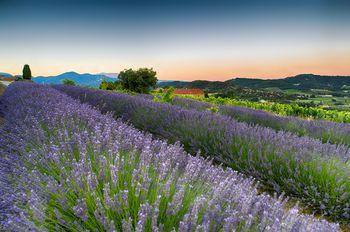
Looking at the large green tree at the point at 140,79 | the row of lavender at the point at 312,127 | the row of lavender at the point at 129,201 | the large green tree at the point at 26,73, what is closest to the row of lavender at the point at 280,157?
the row of lavender at the point at 312,127

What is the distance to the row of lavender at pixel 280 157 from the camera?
3.54m

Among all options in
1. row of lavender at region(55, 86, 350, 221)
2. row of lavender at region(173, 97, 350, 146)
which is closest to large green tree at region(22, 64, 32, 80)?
row of lavender at region(173, 97, 350, 146)

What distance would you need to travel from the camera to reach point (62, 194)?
1687 mm

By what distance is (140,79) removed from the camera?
90.3ft

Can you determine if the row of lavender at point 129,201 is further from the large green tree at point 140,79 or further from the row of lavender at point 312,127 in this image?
the large green tree at point 140,79

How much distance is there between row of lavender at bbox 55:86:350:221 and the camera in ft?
11.6

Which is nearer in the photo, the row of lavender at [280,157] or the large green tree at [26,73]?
the row of lavender at [280,157]

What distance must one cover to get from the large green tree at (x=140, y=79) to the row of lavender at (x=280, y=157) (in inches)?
862

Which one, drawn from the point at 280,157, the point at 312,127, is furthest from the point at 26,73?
the point at 280,157

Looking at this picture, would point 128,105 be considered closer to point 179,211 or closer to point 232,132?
point 232,132

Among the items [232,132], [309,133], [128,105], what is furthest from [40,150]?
[128,105]

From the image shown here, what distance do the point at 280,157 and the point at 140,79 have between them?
2400 centimetres

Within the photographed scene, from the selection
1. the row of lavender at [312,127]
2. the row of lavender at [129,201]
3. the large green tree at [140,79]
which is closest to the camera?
the row of lavender at [129,201]

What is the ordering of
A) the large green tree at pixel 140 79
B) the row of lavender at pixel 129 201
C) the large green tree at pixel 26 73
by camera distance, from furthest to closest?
the large green tree at pixel 26 73
the large green tree at pixel 140 79
the row of lavender at pixel 129 201
